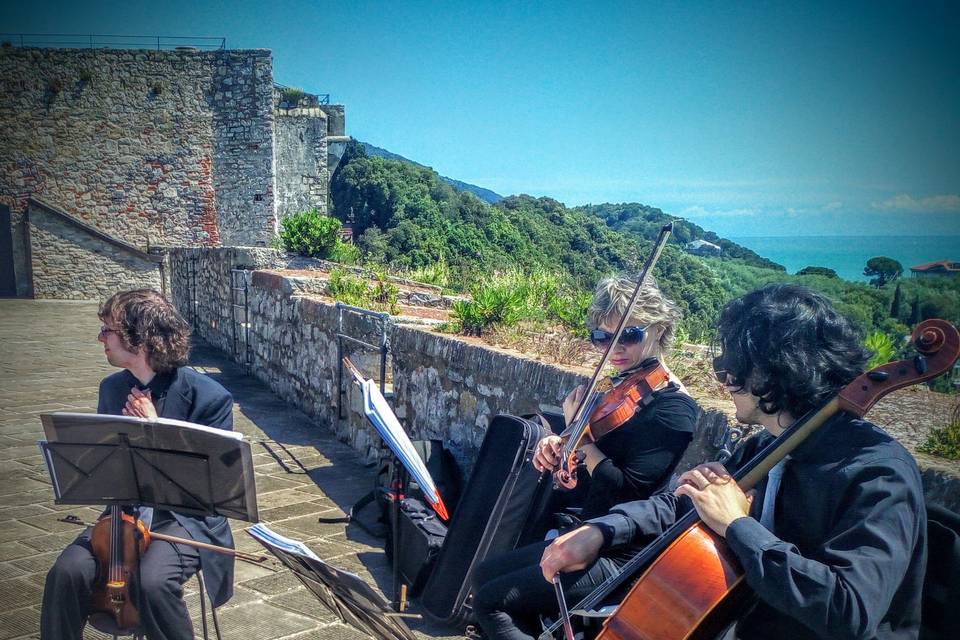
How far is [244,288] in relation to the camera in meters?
9.73

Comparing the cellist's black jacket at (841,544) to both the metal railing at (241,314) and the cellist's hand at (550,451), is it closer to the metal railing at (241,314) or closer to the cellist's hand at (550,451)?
the cellist's hand at (550,451)

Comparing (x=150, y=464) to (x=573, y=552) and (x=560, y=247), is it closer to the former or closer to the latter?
(x=573, y=552)

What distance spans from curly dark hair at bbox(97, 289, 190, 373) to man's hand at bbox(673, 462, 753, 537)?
2.15 metres

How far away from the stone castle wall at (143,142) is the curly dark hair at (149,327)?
20016 millimetres

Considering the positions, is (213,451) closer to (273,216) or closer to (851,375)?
(851,375)

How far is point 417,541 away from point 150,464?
1577mm

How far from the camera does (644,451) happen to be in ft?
8.50

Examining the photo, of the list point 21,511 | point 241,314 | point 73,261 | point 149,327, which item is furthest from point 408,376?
point 73,261

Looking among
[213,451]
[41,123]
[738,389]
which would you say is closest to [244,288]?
[213,451]

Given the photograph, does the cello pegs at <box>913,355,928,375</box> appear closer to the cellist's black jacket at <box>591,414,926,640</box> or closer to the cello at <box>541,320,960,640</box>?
the cello at <box>541,320,960,640</box>

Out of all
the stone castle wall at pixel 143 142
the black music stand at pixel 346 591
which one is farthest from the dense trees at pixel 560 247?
the stone castle wall at pixel 143 142

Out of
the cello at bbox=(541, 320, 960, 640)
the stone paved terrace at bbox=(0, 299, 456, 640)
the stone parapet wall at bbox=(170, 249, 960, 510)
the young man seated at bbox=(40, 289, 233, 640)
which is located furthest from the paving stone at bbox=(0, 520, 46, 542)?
the cello at bbox=(541, 320, 960, 640)

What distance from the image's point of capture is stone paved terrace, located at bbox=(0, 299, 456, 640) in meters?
3.40

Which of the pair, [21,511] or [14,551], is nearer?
[14,551]
